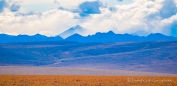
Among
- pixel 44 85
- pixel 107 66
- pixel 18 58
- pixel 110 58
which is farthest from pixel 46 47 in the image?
pixel 44 85

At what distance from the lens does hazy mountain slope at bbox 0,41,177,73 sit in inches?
5423

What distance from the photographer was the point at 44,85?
4719cm

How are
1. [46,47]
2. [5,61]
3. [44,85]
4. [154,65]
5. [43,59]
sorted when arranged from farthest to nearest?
[46,47] < [43,59] < [5,61] < [154,65] < [44,85]

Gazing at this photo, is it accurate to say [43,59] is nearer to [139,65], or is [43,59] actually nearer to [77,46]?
[77,46]

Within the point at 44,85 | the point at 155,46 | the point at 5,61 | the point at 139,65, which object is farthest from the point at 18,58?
the point at 44,85

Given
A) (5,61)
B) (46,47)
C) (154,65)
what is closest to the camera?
(154,65)

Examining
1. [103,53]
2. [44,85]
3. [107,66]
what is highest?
[103,53]

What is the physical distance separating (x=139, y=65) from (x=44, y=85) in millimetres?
93006

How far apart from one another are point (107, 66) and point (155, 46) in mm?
45424

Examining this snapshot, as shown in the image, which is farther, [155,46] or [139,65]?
[155,46]

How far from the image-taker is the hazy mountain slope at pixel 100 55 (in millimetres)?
137750

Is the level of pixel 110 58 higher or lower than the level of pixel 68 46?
lower

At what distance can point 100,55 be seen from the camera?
540 feet

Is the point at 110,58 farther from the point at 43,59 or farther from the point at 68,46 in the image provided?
the point at 68,46
